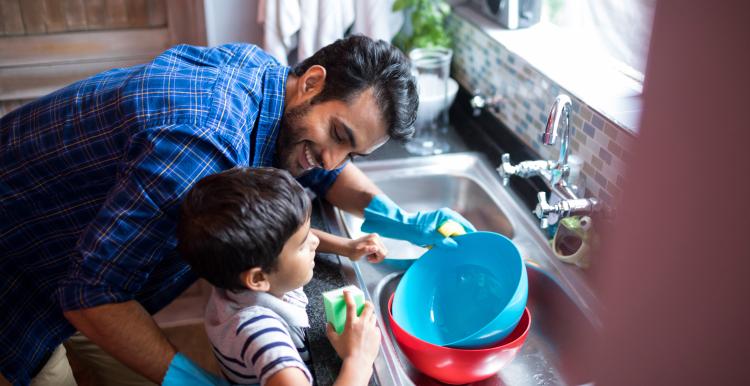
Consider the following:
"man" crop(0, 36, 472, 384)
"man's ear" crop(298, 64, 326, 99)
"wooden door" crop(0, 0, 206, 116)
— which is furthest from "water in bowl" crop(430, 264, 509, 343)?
"wooden door" crop(0, 0, 206, 116)

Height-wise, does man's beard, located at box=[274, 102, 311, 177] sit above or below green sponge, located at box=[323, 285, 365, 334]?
above

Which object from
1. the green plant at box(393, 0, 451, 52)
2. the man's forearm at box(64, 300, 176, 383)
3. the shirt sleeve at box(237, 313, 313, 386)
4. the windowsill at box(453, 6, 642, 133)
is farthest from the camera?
the green plant at box(393, 0, 451, 52)

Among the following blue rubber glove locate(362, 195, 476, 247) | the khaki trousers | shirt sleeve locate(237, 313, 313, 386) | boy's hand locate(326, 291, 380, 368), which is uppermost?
shirt sleeve locate(237, 313, 313, 386)

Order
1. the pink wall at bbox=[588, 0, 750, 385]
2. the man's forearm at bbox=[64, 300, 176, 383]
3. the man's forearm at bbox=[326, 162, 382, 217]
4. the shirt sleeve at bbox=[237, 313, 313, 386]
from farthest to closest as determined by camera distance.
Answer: the man's forearm at bbox=[326, 162, 382, 217] < the man's forearm at bbox=[64, 300, 176, 383] < the shirt sleeve at bbox=[237, 313, 313, 386] < the pink wall at bbox=[588, 0, 750, 385]

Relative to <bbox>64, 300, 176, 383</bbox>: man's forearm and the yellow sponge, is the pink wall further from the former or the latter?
the yellow sponge

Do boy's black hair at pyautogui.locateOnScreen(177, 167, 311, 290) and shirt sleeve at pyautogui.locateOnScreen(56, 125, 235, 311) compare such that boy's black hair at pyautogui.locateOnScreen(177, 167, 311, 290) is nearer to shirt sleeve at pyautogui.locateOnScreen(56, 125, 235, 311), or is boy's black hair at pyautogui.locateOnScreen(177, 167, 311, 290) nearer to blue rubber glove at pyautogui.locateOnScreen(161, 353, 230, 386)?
shirt sleeve at pyautogui.locateOnScreen(56, 125, 235, 311)

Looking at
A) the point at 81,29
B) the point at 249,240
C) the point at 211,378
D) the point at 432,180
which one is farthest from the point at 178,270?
the point at 81,29

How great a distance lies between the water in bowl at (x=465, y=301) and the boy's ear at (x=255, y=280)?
44 centimetres

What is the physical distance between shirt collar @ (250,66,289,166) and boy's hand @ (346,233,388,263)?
9.5 inches

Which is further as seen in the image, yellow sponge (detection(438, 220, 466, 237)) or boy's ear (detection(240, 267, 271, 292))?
yellow sponge (detection(438, 220, 466, 237))

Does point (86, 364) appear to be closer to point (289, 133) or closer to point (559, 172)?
point (289, 133)

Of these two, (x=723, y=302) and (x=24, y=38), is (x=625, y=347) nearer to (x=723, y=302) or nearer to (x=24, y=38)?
(x=723, y=302)

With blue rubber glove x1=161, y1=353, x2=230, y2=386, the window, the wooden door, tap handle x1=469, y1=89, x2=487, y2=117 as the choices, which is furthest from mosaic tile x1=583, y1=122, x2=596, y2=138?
the wooden door

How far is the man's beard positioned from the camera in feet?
3.69
